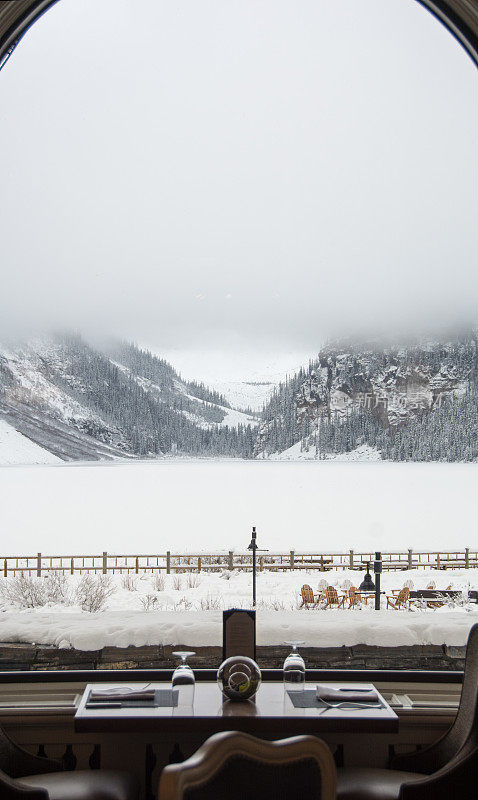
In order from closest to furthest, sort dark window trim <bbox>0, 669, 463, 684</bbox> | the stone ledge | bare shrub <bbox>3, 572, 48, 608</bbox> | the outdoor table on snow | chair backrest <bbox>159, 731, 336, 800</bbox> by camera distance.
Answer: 1. chair backrest <bbox>159, 731, 336, 800</bbox>
2. the outdoor table on snow
3. dark window trim <bbox>0, 669, 463, 684</bbox>
4. the stone ledge
5. bare shrub <bbox>3, 572, 48, 608</bbox>

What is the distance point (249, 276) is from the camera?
395cm

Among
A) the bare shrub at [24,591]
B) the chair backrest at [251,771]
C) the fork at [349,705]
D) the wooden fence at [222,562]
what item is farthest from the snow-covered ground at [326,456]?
the chair backrest at [251,771]

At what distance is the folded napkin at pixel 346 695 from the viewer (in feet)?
8.45

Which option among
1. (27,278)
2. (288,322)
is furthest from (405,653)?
(27,278)

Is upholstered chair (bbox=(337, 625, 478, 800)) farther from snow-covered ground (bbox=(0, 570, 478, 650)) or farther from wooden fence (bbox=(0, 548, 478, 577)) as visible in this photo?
wooden fence (bbox=(0, 548, 478, 577))

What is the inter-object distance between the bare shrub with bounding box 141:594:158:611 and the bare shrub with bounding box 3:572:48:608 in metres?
0.54

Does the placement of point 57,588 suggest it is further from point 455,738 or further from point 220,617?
point 455,738

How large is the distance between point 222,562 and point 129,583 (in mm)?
531

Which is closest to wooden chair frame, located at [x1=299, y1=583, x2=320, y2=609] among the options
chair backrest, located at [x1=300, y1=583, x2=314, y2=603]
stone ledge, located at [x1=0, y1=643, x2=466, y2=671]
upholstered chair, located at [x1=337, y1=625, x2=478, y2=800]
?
chair backrest, located at [x1=300, y1=583, x2=314, y2=603]

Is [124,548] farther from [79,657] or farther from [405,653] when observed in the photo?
[405,653]

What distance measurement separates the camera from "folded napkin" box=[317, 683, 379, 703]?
2576 mm

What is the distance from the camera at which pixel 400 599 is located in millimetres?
3895

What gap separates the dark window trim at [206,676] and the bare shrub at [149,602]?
1.98 ft

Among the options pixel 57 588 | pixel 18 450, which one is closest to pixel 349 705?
pixel 57 588
